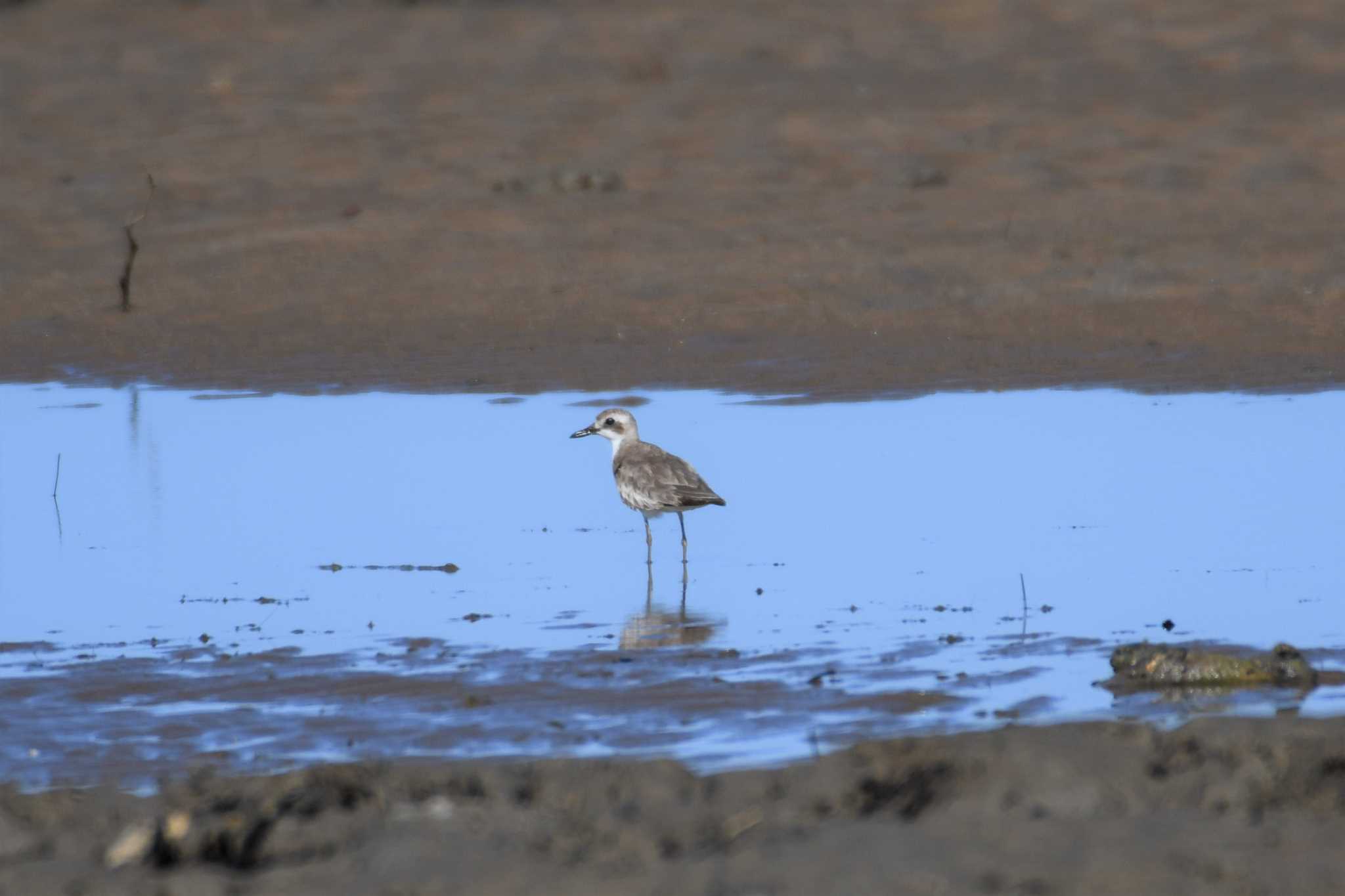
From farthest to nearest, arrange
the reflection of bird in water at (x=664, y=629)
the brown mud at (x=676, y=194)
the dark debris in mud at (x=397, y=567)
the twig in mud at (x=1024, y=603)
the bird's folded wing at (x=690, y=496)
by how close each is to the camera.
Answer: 1. the brown mud at (x=676, y=194)
2. the bird's folded wing at (x=690, y=496)
3. the dark debris in mud at (x=397, y=567)
4. the reflection of bird in water at (x=664, y=629)
5. the twig in mud at (x=1024, y=603)

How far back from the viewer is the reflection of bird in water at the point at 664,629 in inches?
367

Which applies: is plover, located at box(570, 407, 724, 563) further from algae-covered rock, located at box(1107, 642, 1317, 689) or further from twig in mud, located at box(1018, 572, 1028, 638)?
Answer: algae-covered rock, located at box(1107, 642, 1317, 689)

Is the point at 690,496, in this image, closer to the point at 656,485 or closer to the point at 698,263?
the point at 656,485

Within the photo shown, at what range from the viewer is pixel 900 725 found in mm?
7754

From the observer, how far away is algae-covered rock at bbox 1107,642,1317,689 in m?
8.16

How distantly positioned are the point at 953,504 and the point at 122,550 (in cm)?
428

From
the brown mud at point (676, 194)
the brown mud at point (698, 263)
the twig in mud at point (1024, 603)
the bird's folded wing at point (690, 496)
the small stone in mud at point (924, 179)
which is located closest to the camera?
the brown mud at point (698, 263)

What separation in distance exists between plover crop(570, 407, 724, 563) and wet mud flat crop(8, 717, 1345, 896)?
16.9 ft

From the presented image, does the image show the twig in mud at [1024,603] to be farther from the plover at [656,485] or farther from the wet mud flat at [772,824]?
the wet mud flat at [772,824]

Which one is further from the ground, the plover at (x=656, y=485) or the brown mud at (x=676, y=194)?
the brown mud at (x=676, y=194)

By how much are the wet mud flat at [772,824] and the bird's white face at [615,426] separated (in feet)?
21.6

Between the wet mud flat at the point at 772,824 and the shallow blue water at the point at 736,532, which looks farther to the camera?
the shallow blue water at the point at 736,532

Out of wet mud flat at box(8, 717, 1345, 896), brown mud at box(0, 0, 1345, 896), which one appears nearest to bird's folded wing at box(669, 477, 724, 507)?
brown mud at box(0, 0, 1345, 896)

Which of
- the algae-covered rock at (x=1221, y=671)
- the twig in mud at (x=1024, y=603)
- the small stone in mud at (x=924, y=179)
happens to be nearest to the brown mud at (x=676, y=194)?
the small stone in mud at (x=924, y=179)
